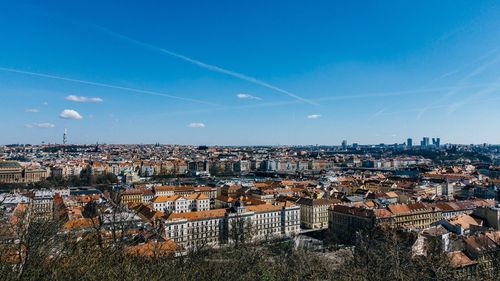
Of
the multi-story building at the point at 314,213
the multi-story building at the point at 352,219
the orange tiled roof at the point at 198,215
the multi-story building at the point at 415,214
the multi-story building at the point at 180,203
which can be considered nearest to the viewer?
the orange tiled roof at the point at 198,215

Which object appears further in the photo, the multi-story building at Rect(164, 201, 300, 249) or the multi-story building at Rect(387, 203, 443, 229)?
the multi-story building at Rect(387, 203, 443, 229)

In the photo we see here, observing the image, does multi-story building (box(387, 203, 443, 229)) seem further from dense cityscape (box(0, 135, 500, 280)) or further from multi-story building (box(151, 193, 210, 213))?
multi-story building (box(151, 193, 210, 213))

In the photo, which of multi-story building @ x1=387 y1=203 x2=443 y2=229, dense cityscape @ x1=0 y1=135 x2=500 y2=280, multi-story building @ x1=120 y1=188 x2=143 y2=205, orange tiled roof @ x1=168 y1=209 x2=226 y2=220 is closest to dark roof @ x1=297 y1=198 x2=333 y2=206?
dense cityscape @ x1=0 y1=135 x2=500 y2=280

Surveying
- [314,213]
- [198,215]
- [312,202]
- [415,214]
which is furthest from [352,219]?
[198,215]

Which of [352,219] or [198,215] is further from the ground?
[198,215]

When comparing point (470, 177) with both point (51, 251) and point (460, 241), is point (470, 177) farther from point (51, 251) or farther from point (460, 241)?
point (51, 251)

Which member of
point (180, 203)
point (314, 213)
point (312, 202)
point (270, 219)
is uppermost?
point (312, 202)

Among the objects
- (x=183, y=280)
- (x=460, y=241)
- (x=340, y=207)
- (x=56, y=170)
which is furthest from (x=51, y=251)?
(x=56, y=170)

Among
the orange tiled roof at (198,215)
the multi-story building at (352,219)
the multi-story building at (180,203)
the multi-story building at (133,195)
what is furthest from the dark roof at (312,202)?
the multi-story building at (133,195)

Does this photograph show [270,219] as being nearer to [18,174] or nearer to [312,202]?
[312,202]

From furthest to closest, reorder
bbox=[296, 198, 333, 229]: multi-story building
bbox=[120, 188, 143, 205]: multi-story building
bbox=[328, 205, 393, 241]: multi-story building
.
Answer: bbox=[120, 188, 143, 205]: multi-story building < bbox=[296, 198, 333, 229]: multi-story building < bbox=[328, 205, 393, 241]: multi-story building

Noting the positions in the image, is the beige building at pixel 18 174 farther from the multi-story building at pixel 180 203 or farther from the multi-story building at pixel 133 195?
the multi-story building at pixel 180 203
